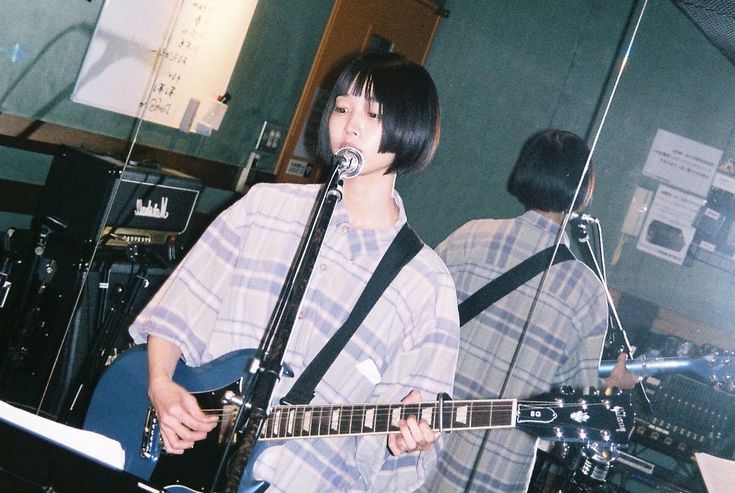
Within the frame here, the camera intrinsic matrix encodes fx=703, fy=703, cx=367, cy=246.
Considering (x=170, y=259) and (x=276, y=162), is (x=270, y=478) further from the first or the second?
(x=276, y=162)

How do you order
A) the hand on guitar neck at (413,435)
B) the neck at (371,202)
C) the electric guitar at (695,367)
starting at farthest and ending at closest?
1. the electric guitar at (695,367)
2. the neck at (371,202)
3. the hand on guitar neck at (413,435)

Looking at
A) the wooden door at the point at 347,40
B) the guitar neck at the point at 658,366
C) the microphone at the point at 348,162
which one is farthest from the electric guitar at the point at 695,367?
the wooden door at the point at 347,40

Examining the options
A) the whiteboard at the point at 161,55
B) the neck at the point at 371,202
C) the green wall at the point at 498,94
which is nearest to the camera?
the neck at the point at 371,202

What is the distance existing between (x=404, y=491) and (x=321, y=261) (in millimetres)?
506

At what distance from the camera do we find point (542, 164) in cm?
215

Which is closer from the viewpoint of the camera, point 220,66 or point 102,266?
point 102,266

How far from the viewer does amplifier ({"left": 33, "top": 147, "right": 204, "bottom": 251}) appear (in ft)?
8.68

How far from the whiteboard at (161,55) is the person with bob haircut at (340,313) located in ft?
5.83

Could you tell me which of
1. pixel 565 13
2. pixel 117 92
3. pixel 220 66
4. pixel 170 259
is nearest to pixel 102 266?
pixel 170 259

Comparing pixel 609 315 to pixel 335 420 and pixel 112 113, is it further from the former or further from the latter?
pixel 112 113

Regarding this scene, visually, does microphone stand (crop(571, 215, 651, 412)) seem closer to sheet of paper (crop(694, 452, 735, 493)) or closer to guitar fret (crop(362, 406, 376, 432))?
sheet of paper (crop(694, 452, 735, 493))

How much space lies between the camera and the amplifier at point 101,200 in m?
2.65

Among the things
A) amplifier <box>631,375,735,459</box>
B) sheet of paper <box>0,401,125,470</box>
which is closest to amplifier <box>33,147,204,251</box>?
sheet of paper <box>0,401,125,470</box>

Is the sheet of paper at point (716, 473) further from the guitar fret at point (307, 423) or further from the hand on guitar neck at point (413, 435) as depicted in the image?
the guitar fret at point (307, 423)
